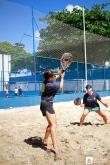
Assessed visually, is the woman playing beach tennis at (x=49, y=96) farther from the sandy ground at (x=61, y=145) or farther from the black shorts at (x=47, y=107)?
the sandy ground at (x=61, y=145)

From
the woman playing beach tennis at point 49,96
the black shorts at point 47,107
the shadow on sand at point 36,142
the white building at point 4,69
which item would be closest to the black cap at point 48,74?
the woman playing beach tennis at point 49,96

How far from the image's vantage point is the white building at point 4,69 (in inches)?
984

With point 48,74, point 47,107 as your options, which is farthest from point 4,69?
point 47,107

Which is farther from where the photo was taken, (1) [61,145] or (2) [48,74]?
(1) [61,145]

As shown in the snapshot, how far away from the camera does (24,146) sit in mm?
8656

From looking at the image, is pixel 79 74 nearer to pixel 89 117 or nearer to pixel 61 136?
pixel 89 117

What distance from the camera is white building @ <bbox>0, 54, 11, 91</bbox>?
25.0m

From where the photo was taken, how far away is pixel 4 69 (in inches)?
1088

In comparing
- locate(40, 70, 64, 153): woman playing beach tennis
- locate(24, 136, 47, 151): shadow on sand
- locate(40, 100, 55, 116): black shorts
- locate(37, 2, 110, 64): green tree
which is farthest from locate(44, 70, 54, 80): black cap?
locate(37, 2, 110, 64): green tree

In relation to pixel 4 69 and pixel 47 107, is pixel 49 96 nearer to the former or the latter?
pixel 47 107

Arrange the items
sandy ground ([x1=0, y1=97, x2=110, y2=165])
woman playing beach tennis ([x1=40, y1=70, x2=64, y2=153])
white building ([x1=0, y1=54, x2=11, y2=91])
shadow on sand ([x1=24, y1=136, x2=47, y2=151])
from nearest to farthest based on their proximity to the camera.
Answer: sandy ground ([x1=0, y1=97, x2=110, y2=165]) < woman playing beach tennis ([x1=40, y1=70, x2=64, y2=153]) < shadow on sand ([x1=24, y1=136, x2=47, y2=151]) < white building ([x1=0, y1=54, x2=11, y2=91])

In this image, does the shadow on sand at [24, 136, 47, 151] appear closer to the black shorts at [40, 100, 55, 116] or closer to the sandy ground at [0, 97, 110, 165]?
the sandy ground at [0, 97, 110, 165]

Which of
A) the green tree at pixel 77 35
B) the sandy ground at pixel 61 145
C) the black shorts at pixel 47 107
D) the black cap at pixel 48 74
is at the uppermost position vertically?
the green tree at pixel 77 35

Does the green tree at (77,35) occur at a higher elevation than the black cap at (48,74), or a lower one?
higher
